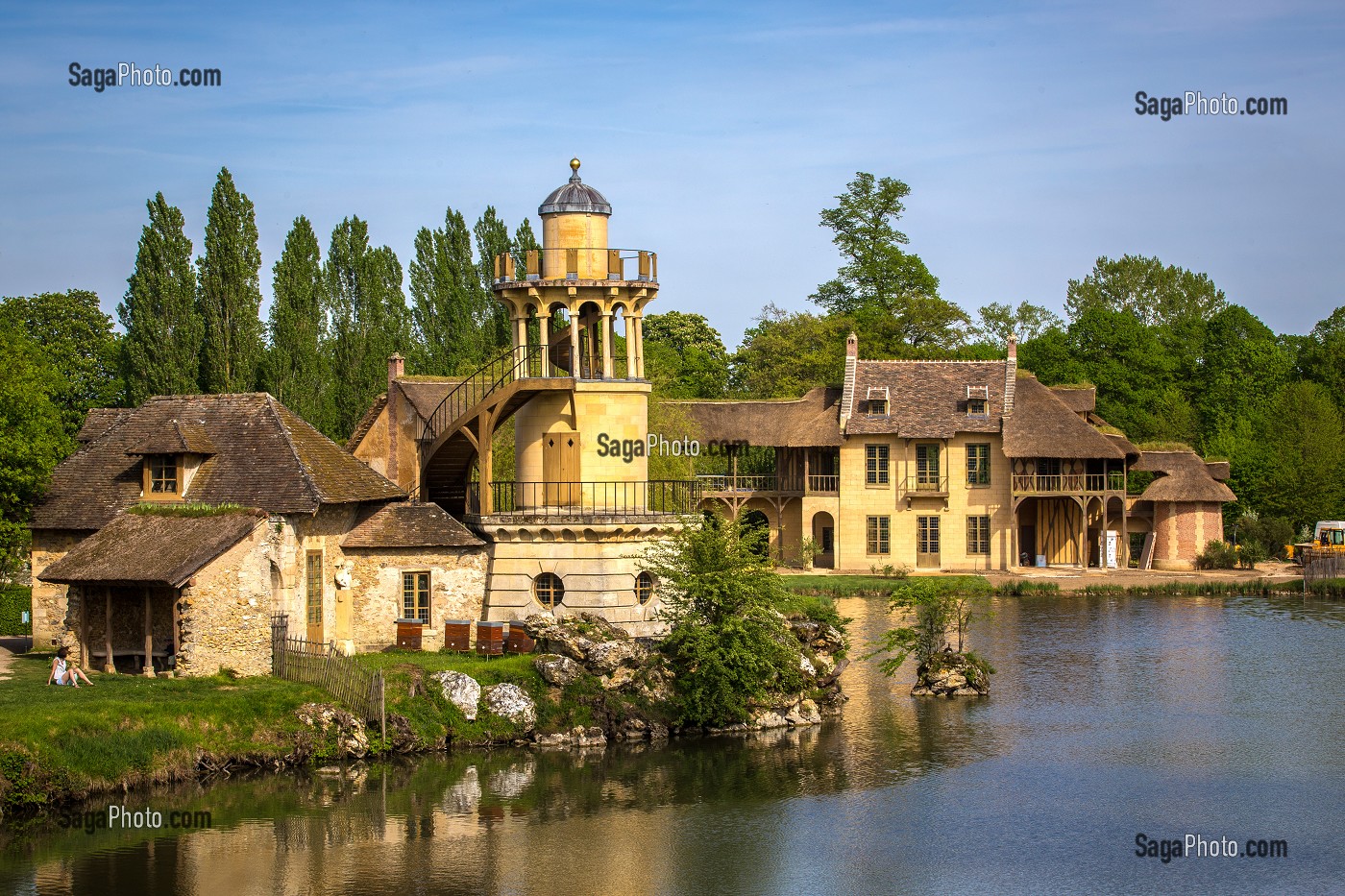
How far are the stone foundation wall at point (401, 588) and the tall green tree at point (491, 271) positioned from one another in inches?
1057

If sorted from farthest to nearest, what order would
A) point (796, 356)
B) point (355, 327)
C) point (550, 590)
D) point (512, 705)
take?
point (796, 356), point (355, 327), point (550, 590), point (512, 705)

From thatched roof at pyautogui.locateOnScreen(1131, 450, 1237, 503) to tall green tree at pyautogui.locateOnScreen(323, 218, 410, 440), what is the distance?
98.2 feet

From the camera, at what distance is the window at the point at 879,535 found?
6706 cm

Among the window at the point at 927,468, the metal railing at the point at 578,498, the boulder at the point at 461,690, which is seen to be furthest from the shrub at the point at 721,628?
the window at the point at 927,468

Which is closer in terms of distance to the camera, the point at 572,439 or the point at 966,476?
the point at 572,439

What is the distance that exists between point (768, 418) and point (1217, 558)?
18.7 metres

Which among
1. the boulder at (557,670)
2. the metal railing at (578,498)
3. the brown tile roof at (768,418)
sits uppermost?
the brown tile roof at (768,418)

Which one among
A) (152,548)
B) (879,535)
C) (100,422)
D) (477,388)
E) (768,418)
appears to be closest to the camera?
(152,548)

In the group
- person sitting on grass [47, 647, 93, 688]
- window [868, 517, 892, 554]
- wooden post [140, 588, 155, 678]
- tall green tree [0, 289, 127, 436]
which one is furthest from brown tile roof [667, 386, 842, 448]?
person sitting on grass [47, 647, 93, 688]

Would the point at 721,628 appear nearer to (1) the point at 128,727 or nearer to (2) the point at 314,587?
(2) the point at 314,587

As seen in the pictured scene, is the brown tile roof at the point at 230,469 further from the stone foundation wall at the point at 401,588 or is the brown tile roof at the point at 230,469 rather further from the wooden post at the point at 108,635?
the wooden post at the point at 108,635

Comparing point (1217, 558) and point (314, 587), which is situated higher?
point (314, 587)

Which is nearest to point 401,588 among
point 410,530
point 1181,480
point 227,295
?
point 410,530

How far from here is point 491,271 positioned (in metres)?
67.3
